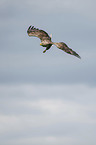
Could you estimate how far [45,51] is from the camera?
145ft

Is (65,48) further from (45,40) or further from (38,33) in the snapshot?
(38,33)

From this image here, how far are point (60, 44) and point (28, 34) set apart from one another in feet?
35.5

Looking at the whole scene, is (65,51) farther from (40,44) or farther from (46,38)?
(46,38)

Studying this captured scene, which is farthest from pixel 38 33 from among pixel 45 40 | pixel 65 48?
pixel 65 48

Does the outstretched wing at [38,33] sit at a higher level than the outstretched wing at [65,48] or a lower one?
higher

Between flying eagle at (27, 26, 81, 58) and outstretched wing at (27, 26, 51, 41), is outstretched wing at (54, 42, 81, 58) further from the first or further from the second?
outstretched wing at (27, 26, 51, 41)

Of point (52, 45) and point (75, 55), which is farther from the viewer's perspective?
point (52, 45)

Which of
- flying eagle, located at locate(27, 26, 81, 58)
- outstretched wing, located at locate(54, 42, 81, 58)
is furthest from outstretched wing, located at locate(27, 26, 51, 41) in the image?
outstretched wing, located at locate(54, 42, 81, 58)

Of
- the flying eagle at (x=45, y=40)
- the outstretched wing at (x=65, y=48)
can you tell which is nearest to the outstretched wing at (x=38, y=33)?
the flying eagle at (x=45, y=40)

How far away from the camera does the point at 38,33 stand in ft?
164

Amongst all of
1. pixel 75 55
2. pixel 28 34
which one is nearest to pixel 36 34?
pixel 28 34

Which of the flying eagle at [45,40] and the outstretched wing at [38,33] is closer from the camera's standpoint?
the flying eagle at [45,40]

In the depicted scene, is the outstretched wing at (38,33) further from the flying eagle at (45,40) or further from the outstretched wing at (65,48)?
the outstretched wing at (65,48)

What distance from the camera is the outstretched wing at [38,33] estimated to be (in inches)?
1892
